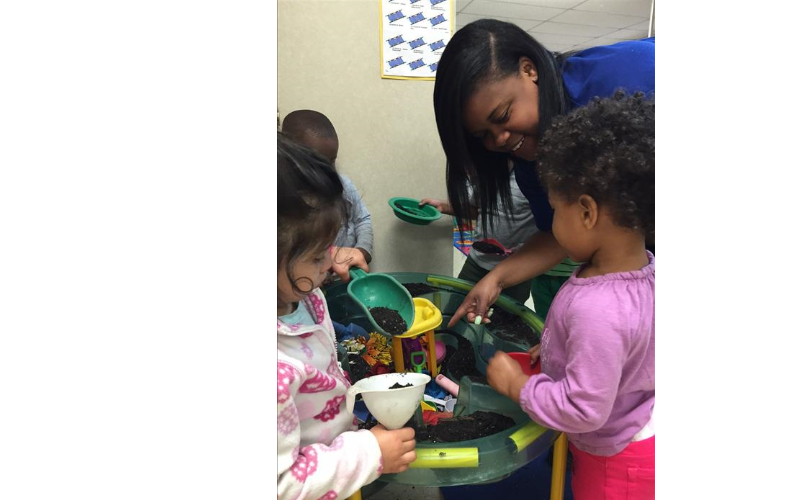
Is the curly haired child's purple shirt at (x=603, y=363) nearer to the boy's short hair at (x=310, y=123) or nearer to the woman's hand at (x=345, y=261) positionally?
the woman's hand at (x=345, y=261)

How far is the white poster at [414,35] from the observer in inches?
43.0

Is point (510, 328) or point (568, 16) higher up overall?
point (568, 16)

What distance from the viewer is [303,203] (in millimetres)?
446

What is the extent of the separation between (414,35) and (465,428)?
3.08ft

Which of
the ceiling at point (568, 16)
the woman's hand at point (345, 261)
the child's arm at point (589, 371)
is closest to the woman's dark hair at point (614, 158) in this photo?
the child's arm at point (589, 371)

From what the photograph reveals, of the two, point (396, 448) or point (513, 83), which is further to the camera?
point (513, 83)

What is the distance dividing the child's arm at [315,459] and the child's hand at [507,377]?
18 centimetres

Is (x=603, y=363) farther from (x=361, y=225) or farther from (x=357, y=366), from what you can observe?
(x=361, y=225)

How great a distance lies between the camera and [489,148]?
729 mm

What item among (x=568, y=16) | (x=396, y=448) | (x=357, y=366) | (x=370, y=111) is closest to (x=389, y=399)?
(x=396, y=448)
